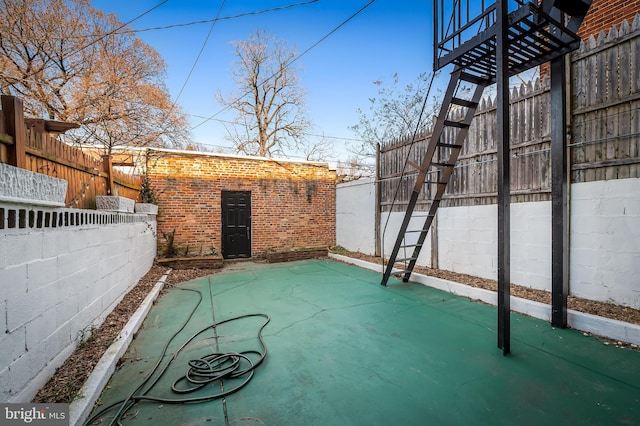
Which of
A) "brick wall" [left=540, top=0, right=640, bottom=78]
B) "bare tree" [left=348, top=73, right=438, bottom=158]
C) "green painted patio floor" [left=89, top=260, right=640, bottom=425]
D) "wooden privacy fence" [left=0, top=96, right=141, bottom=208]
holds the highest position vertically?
"bare tree" [left=348, top=73, right=438, bottom=158]

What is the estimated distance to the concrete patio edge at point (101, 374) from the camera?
65.9 inches

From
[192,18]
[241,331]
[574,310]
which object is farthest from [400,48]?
[241,331]

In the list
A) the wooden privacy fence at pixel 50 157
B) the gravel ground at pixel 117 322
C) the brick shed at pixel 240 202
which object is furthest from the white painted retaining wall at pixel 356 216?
the wooden privacy fence at pixel 50 157

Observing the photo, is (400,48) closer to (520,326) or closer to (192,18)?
(192,18)

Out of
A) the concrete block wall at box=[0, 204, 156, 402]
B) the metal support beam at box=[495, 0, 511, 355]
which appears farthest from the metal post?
the concrete block wall at box=[0, 204, 156, 402]

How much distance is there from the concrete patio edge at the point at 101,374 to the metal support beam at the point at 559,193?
419 centimetres

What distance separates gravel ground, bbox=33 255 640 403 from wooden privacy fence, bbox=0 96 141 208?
1328 millimetres

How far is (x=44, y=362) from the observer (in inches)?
74.9

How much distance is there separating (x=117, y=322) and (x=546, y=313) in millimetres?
4878

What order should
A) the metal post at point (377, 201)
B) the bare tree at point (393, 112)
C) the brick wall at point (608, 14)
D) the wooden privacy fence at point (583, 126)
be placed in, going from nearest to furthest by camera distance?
the wooden privacy fence at point (583, 126) → the brick wall at point (608, 14) → the metal post at point (377, 201) → the bare tree at point (393, 112)

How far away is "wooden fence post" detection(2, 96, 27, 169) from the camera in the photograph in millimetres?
1789

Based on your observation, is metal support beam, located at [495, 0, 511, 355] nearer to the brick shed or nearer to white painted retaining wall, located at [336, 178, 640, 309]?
white painted retaining wall, located at [336, 178, 640, 309]

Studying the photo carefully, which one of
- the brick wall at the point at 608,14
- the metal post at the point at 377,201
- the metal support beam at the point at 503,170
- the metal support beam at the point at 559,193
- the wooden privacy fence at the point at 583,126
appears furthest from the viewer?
the metal post at the point at 377,201

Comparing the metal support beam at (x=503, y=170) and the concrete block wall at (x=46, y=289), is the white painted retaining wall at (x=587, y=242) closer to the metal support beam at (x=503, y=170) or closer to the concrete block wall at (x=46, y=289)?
the metal support beam at (x=503, y=170)
